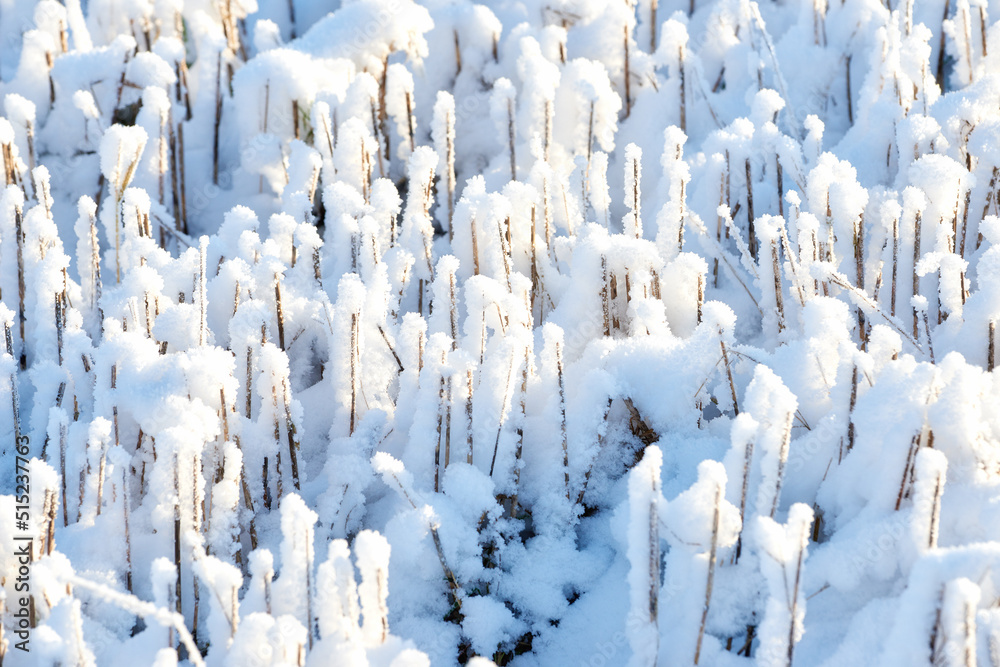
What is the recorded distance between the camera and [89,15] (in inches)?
101

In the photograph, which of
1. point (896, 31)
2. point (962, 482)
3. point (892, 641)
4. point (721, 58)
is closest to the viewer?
point (892, 641)

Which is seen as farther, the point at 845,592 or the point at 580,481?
the point at 580,481

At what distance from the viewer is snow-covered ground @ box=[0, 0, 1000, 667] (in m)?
1.03

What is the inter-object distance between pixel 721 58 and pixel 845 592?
1.63m

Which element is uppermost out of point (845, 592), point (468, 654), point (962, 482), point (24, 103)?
point (24, 103)

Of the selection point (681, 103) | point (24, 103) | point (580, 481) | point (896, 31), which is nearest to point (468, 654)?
point (580, 481)

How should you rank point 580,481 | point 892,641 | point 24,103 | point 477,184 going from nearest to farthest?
point 892,641, point 580,481, point 477,184, point 24,103

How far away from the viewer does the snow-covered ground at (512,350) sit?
3.38 ft

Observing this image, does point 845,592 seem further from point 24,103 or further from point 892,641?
point 24,103

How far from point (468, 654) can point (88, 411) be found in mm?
874

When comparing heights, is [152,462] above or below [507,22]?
below

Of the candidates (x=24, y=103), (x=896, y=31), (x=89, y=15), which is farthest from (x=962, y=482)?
(x=89, y=15)

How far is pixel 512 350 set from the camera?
1.27 metres

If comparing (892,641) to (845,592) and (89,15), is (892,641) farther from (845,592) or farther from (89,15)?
(89,15)
